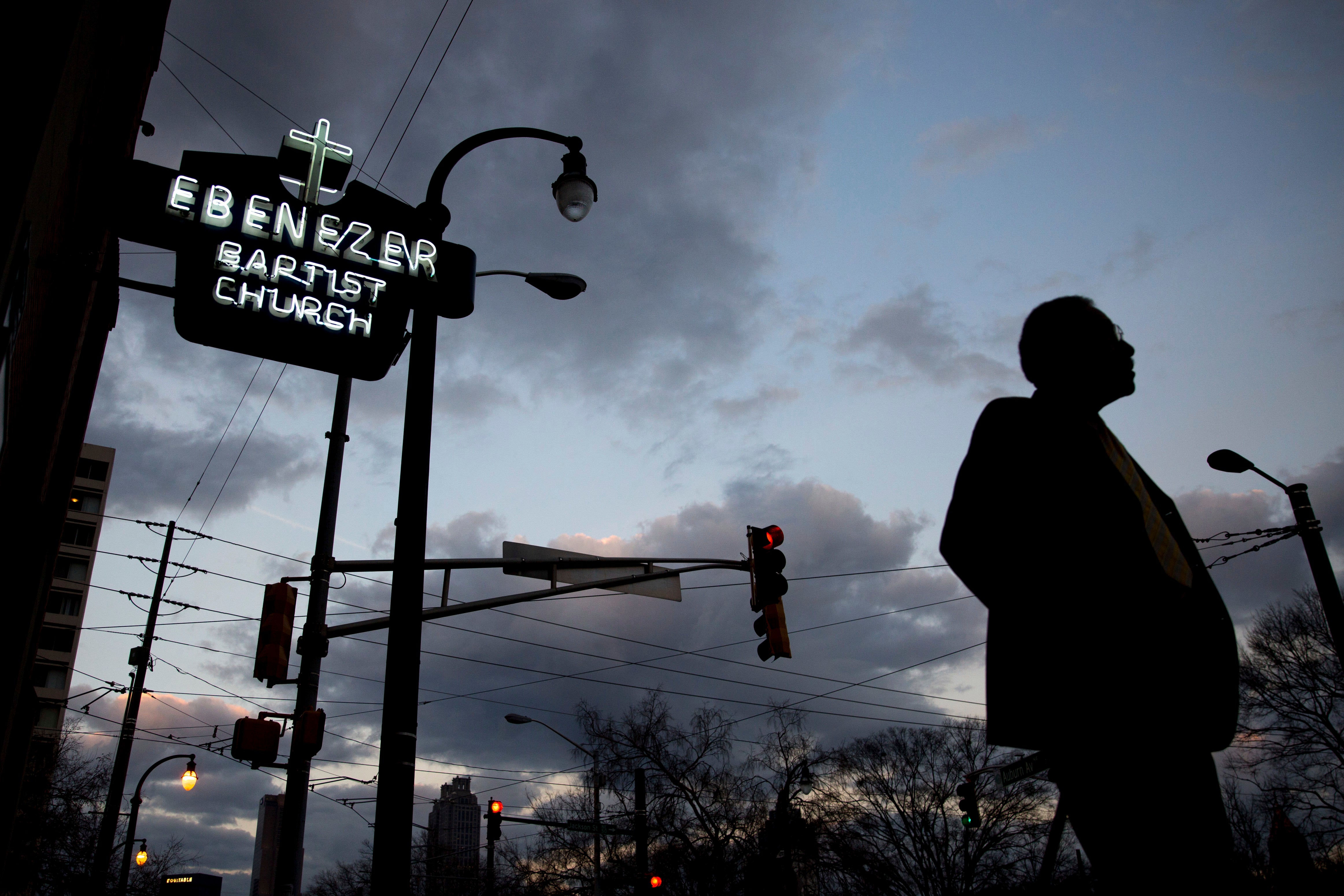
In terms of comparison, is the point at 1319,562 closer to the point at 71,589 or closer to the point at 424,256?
the point at 424,256

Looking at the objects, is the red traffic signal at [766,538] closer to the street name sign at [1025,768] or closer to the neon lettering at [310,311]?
the street name sign at [1025,768]

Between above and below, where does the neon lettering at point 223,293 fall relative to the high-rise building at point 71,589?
below

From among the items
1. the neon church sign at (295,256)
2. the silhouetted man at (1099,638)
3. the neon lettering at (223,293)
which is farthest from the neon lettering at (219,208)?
the silhouetted man at (1099,638)

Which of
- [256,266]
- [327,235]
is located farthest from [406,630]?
[327,235]

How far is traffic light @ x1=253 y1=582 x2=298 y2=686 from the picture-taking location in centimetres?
1050

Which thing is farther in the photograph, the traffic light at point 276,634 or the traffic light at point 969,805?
the traffic light at point 969,805

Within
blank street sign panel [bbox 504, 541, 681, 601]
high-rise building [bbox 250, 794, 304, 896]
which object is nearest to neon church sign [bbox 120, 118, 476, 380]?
blank street sign panel [bbox 504, 541, 681, 601]

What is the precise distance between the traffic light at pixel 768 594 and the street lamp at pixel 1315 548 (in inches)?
274

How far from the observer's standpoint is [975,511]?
6.62 feet

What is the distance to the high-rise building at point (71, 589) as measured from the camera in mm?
78750

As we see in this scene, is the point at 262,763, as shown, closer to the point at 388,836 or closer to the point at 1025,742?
the point at 388,836

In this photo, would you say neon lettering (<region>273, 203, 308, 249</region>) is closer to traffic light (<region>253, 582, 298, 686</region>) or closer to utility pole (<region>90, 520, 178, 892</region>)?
traffic light (<region>253, 582, 298, 686</region>)

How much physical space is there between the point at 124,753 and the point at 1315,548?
2861cm

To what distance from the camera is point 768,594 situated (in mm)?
12906
